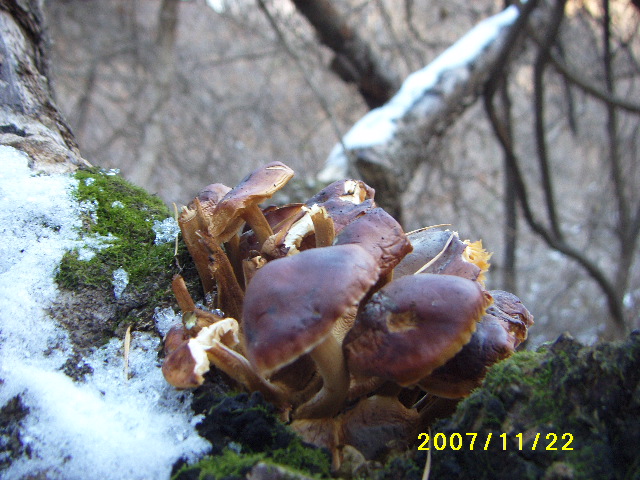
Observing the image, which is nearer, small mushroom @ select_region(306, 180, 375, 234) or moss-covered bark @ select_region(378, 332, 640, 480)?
moss-covered bark @ select_region(378, 332, 640, 480)

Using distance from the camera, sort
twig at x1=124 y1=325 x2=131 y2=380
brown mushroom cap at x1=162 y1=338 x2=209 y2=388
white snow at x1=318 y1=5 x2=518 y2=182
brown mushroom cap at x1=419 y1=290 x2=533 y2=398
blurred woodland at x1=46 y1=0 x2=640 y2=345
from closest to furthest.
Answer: brown mushroom cap at x1=162 y1=338 x2=209 y2=388, brown mushroom cap at x1=419 y1=290 x2=533 y2=398, twig at x1=124 y1=325 x2=131 y2=380, white snow at x1=318 y1=5 x2=518 y2=182, blurred woodland at x1=46 y1=0 x2=640 y2=345

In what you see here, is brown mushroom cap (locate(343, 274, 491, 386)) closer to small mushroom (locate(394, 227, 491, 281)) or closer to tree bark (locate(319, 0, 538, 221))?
small mushroom (locate(394, 227, 491, 281))

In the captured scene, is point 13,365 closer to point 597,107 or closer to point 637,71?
point 637,71

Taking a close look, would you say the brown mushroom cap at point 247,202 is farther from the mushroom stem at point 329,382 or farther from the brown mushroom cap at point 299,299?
the mushroom stem at point 329,382

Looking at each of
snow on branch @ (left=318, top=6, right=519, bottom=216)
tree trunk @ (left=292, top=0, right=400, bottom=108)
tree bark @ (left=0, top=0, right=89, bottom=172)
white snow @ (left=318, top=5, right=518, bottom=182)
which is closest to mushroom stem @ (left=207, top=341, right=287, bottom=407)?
tree bark @ (left=0, top=0, right=89, bottom=172)

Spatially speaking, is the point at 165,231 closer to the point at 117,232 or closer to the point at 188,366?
the point at 117,232

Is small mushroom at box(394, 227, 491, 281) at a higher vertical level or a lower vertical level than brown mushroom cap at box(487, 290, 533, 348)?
higher

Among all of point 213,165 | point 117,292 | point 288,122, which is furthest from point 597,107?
point 117,292
